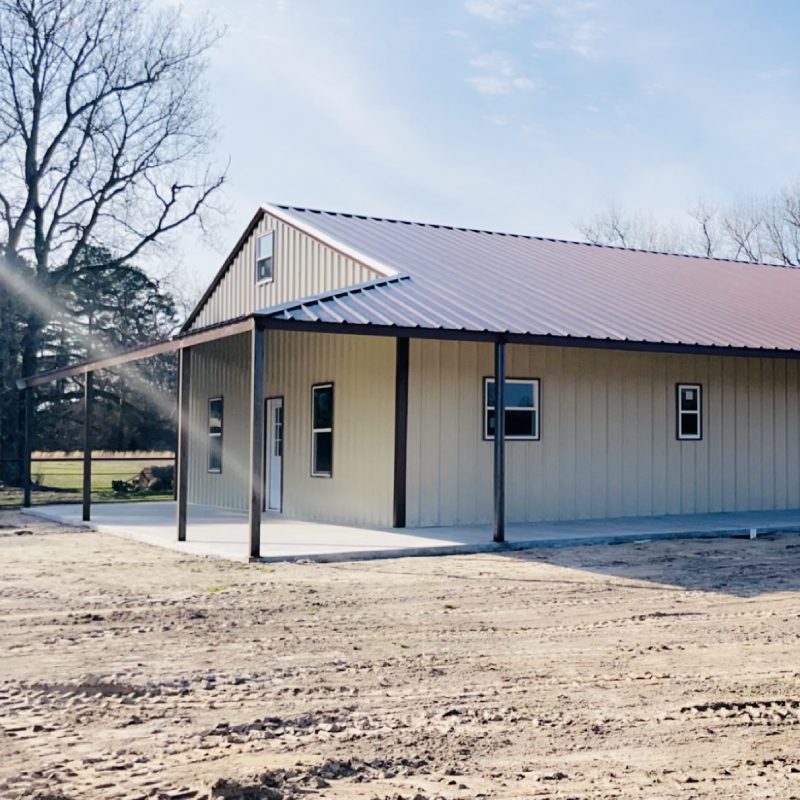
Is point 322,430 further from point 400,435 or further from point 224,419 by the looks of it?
point 224,419

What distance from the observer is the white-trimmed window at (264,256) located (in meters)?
18.2

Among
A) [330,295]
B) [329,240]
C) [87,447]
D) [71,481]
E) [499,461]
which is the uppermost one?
[329,240]

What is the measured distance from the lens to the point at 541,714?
5.08 meters

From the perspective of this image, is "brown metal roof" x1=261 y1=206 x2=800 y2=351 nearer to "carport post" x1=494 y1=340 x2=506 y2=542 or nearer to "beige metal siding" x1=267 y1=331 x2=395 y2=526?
"carport post" x1=494 y1=340 x2=506 y2=542

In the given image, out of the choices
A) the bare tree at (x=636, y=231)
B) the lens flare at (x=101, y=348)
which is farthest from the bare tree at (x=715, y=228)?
the lens flare at (x=101, y=348)

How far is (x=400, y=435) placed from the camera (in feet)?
43.9

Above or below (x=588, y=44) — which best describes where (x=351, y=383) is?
below

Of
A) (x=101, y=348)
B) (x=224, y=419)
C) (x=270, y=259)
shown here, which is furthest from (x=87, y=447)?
(x=101, y=348)

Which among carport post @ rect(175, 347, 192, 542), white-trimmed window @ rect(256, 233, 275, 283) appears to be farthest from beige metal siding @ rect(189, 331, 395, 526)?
carport post @ rect(175, 347, 192, 542)

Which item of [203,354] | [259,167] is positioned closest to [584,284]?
[203,354]

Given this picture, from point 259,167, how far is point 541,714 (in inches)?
973

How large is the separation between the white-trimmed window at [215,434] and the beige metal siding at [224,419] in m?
0.14

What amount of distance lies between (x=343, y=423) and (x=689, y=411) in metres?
5.44

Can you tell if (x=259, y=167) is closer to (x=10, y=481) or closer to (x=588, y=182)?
(x=10, y=481)
